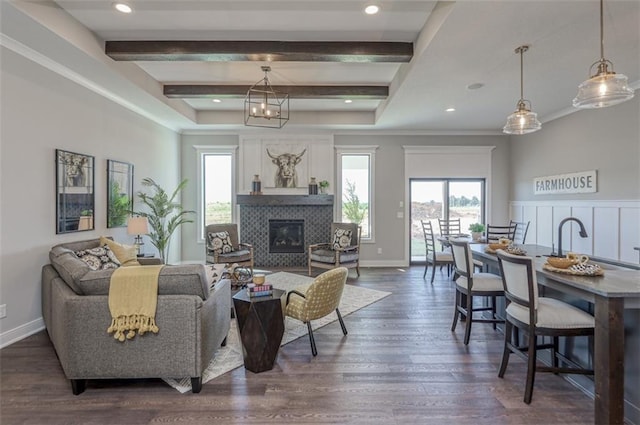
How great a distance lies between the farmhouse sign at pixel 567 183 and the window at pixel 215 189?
6.24 metres

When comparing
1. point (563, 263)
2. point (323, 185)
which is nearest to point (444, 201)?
point (323, 185)

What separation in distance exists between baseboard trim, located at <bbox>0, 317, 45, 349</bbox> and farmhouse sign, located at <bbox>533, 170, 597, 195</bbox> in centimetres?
761

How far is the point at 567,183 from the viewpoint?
5285 millimetres

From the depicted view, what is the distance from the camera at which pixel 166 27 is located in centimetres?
329

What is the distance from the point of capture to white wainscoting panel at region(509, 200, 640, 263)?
165 inches

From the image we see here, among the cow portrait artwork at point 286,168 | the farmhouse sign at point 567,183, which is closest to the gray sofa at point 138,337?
the cow portrait artwork at point 286,168

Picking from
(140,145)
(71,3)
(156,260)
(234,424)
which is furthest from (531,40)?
(140,145)

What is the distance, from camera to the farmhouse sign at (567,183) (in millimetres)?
4832

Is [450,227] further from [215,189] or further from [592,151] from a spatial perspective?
[215,189]

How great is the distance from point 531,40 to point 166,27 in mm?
3712

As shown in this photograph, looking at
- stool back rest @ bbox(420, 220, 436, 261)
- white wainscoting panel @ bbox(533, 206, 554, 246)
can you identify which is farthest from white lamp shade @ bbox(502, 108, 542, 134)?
white wainscoting panel @ bbox(533, 206, 554, 246)

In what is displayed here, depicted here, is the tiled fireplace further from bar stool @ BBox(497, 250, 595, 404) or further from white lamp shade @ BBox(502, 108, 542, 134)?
bar stool @ BBox(497, 250, 595, 404)

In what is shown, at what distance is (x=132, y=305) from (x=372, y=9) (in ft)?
10.6

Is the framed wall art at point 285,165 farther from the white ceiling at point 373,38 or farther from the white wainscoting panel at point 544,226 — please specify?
the white wainscoting panel at point 544,226
